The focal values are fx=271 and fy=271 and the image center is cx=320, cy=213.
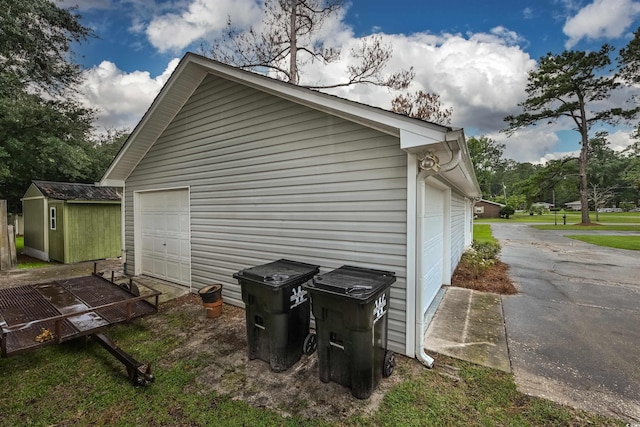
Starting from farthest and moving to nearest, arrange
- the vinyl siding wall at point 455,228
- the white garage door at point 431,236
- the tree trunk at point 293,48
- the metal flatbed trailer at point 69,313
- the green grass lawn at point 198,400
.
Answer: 1. the tree trunk at point 293,48
2. the vinyl siding wall at point 455,228
3. the white garage door at point 431,236
4. the metal flatbed trailer at point 69,313
5. the green grass lawn at point 198,400

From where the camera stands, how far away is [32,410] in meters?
2.49

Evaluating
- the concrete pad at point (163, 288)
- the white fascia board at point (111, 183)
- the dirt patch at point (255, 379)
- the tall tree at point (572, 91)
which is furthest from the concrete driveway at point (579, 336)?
the tall tree at point (572, 91)

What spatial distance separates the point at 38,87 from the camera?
1070 cm

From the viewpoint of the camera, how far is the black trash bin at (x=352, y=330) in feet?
8.17

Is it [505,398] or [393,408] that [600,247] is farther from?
[393,408]

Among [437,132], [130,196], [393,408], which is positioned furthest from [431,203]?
[130,196]

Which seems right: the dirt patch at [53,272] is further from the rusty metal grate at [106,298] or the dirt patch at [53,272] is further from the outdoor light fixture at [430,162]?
the outdoor light fixture at [430,162]

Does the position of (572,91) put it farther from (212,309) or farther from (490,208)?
(212,309)

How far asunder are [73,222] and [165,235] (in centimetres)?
562

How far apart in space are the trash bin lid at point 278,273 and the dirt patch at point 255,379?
3.30 feet

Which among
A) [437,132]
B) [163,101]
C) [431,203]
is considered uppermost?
[163,101]

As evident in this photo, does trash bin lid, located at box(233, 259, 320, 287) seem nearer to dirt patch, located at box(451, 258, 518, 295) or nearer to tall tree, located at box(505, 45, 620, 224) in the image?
dirt patch, located at box(451, 258, 518, 295)

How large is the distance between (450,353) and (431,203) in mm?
Result: 2196

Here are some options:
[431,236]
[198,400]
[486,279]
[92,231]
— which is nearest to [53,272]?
[92,231]
